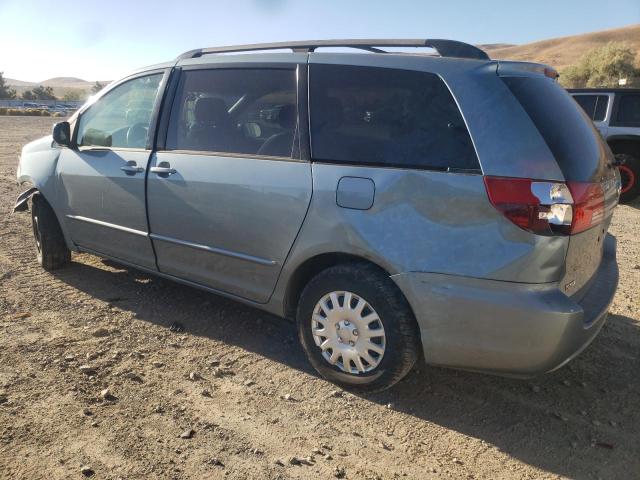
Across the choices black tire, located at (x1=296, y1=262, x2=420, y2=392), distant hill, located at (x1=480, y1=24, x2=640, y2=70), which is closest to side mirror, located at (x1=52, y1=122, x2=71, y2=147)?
black tire, located at (x1=296, y1=262, x2=420, y2=392)

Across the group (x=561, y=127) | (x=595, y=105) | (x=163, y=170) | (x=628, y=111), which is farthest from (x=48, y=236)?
(x=628, y=111)

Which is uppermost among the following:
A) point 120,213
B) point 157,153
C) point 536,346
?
point 157,153

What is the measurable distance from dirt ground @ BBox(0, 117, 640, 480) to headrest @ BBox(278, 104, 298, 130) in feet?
4.92

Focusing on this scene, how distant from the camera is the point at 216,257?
3.53 meters

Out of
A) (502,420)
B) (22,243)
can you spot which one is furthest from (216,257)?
(22,243)

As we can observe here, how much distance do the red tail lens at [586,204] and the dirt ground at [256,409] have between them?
3.59 feet

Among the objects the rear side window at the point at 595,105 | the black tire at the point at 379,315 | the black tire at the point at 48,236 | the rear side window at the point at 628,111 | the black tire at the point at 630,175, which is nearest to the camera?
the black tire at the point at 379,315

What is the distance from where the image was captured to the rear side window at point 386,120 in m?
2.66

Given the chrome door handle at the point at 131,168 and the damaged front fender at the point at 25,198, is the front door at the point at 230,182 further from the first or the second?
the damaged front fender at the point at 25,198

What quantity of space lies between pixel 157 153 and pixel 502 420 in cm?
283

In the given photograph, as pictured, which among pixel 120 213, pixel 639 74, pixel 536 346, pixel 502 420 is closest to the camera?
pixel 536 346

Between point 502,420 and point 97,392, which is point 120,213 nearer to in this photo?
point 97,392

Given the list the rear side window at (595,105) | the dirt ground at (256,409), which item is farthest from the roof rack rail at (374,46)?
the rear side window at (595,105)

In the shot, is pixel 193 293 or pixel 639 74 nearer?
pixel 193 293
